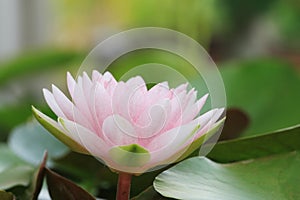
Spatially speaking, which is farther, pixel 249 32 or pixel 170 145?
pixel 249 32

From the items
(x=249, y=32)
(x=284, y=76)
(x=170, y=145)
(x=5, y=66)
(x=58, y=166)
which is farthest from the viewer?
(x=249, y=32)

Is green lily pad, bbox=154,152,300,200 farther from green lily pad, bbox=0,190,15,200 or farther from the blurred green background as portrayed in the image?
the blurred green background

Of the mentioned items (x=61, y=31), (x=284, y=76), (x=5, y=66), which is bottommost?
(x=61, y=31)

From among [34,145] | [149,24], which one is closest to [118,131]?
Answer: [34,145]

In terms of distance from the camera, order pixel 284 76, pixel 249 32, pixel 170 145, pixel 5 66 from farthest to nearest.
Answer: pixel 249 32 < pixel 5 66 < pixel 284 76 < pixel 170 145

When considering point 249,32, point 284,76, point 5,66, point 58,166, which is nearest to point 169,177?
point 58,166

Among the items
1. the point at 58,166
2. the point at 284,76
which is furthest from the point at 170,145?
the point at 284,76

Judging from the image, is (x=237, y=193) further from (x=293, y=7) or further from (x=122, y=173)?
(x=293, y=7)

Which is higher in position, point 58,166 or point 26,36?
point 58,166
